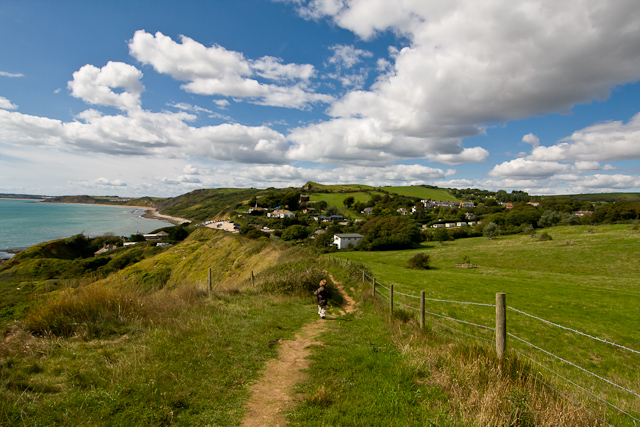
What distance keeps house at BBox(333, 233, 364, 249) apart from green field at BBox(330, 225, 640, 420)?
27.9 metres

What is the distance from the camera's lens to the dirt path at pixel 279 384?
411cm

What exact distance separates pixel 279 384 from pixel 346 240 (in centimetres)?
7411

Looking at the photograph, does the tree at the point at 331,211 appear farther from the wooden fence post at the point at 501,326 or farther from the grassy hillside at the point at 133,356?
the wooden fence post at the point at 501,326

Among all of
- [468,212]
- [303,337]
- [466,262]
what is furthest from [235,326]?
[468,212]

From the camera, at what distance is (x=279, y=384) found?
16.8 ft

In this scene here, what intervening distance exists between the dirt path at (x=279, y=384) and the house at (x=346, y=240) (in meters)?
70.3

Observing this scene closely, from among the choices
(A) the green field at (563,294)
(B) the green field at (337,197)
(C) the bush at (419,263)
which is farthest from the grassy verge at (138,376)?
(B) the green field at (337,197)

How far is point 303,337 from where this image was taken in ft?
25.5

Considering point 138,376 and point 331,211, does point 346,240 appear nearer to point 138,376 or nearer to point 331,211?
point 331,211

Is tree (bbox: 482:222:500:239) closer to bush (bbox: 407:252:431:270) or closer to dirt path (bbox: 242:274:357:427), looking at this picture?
bush (bbox: 407:252:431:270)

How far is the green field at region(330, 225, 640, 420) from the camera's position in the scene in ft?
39.0

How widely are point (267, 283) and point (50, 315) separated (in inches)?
330

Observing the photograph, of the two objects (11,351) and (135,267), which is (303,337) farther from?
(135,267)

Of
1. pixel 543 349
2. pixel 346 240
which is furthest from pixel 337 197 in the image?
pixel 543 349
